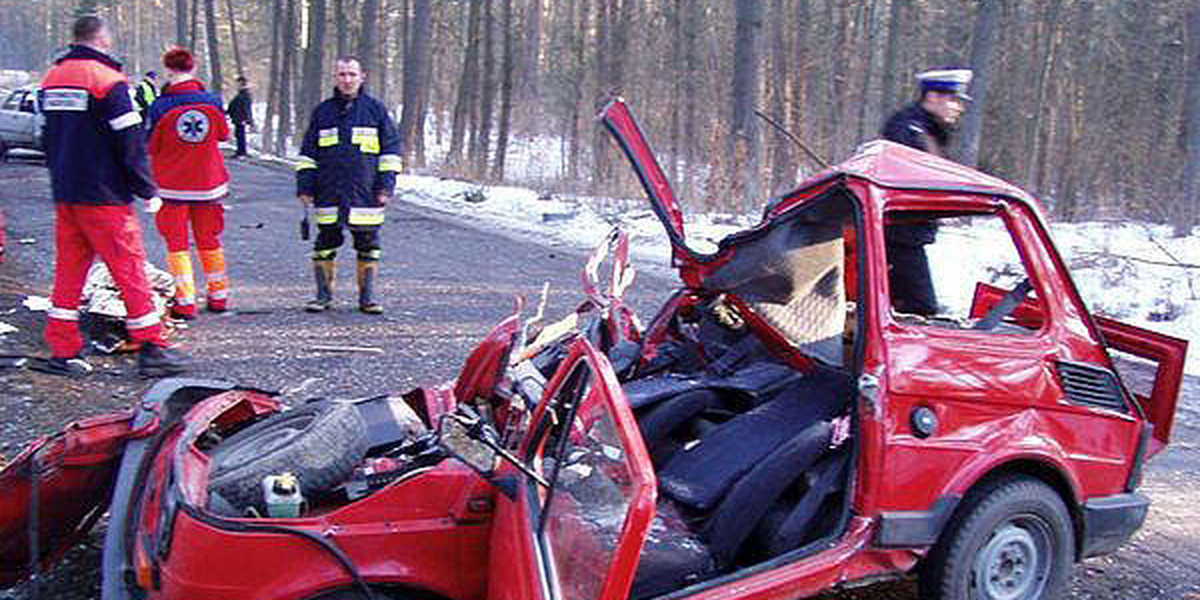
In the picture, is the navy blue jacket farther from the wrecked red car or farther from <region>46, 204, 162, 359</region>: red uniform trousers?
the wrecked red car

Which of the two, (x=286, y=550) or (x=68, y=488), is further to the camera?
(x=68, y=488)

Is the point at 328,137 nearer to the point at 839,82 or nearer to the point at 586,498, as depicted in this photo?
the point at 586,498

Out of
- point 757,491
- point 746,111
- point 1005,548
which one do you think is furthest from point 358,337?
point 746,111

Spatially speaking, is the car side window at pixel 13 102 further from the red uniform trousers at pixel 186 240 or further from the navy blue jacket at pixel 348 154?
the navy blue jacket at pixel 348 154

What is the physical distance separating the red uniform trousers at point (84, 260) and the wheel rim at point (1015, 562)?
5.04 m

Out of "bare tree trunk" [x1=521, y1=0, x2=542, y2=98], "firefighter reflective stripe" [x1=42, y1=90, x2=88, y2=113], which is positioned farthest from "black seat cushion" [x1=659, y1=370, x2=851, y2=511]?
"bare tree trunk" [x1=521, y1=0, x2=542, y2=98]

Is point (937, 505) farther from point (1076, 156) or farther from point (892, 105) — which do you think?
point (1076, 156)

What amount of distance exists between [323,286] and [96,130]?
8.23 ft

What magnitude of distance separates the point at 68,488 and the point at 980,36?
14762 mm

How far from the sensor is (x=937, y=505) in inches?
133

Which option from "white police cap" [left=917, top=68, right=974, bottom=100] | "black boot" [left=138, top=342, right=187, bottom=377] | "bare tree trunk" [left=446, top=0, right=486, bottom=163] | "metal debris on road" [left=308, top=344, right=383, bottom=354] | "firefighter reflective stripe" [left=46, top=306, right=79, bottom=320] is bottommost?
"metal debris on road" [left=308, top=344, right=383, bottom=354]

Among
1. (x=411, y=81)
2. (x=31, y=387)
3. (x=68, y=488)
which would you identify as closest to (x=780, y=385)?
(x=68, y=488)

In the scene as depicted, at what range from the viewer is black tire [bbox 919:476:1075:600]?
345 cm

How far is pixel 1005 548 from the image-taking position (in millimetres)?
3555
